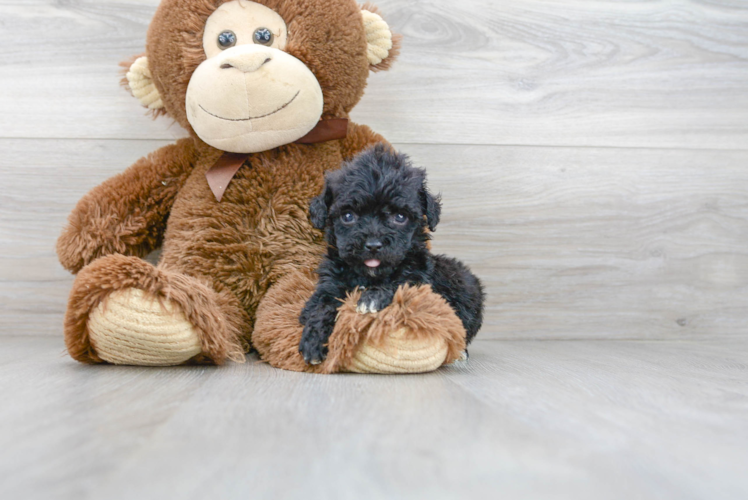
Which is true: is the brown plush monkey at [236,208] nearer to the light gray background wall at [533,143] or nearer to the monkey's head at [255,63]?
the monkey's head at [255,63]

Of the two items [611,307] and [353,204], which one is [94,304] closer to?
[353,204]

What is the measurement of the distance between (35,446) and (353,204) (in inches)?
20.4

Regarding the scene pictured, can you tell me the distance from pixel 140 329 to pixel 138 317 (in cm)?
2

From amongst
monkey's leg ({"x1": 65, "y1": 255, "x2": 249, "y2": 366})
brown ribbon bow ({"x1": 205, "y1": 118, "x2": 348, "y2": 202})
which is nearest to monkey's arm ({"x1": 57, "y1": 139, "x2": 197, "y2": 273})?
brown ribbon bow ({"x1": 205, "y1": 118, "x2": 348, "y2": 202})

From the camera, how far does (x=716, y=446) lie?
0.59 meters

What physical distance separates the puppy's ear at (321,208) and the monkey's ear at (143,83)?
467 mm

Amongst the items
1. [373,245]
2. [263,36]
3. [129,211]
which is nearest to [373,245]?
→ [373,245]

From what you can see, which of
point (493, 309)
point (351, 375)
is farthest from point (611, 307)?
point (351, 375)

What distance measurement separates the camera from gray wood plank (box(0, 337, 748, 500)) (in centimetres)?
48

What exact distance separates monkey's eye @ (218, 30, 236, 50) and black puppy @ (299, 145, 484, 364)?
325 mm

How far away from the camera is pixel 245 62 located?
3.23 ft

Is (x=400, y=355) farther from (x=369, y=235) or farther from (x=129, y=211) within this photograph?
(x=129, y=211)

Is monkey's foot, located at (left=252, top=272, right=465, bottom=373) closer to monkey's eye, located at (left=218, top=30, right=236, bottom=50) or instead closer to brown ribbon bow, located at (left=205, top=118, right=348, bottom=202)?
brown ribbon bow, located at (left=205, top=118, right=348, bottom=202)

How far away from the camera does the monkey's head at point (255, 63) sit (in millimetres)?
999
